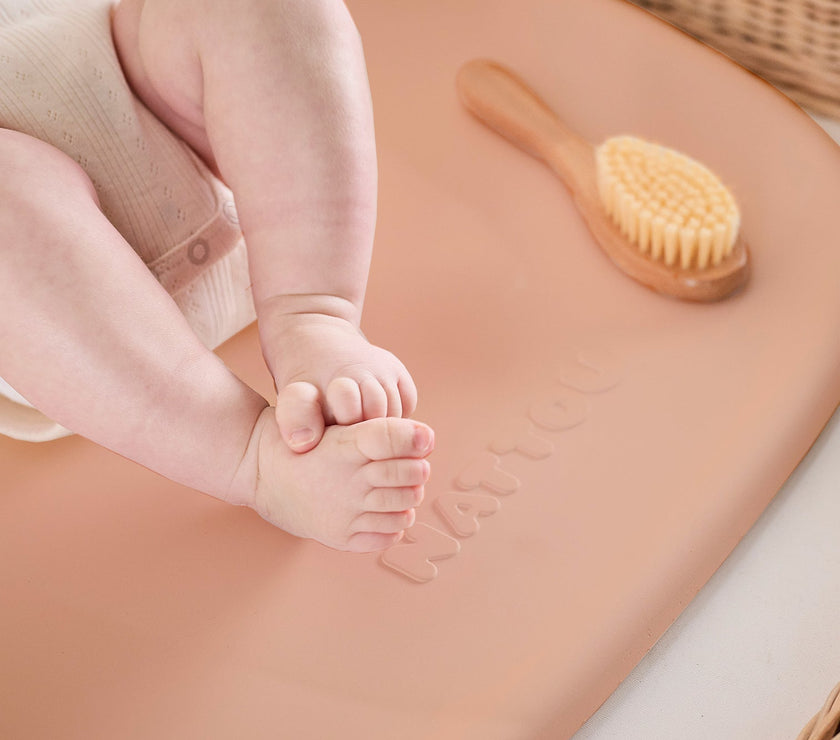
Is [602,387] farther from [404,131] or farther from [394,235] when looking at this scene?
[404,131]

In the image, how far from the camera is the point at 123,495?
0.69 m

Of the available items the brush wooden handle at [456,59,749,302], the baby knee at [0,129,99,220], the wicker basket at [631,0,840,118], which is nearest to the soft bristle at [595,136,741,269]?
the brush wooden handle at [456,59,749,302]

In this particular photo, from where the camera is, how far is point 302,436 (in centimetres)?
54

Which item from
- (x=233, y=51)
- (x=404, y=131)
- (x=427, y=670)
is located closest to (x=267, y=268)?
(x=233, y=51)

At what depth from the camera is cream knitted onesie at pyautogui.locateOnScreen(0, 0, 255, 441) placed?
654 mm

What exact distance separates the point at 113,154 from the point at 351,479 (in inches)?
11.0

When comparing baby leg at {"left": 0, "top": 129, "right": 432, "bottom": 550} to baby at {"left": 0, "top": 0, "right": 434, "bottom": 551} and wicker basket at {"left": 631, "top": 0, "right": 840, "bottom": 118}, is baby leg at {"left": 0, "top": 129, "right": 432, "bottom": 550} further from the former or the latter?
wicker basket at {"left": 631, "top": 0, "right": 840, "bottom": 118}

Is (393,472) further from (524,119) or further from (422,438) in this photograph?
(524,119)

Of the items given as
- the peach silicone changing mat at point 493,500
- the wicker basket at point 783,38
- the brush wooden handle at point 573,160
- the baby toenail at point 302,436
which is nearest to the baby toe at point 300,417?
the baby toenail at point 302,436

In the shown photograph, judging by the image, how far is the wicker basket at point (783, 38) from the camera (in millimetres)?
912

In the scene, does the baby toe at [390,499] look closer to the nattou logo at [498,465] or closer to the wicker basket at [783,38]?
the nattou logo at [498,465]

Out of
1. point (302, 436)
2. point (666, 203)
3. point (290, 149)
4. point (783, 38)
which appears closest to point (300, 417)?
point (302, 436)

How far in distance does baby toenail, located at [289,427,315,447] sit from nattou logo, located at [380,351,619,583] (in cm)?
13

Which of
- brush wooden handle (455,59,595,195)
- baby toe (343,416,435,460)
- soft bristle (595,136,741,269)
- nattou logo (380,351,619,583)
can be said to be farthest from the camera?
brush wooden handle (455,59,595,195)
